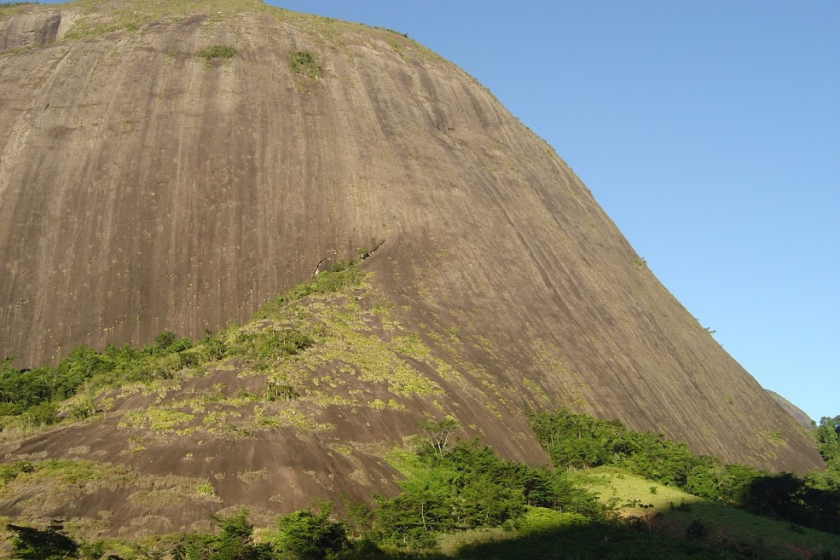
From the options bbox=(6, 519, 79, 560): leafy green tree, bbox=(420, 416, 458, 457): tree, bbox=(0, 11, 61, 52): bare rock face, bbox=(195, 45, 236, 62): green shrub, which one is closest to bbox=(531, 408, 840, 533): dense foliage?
bbox=(420, 416, 458, 457): tree

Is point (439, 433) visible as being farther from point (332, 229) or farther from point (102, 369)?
point (332, 229)

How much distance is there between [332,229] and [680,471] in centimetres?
2256

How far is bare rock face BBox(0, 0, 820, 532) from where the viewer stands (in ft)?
138

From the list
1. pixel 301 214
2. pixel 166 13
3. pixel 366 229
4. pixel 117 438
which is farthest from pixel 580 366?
pixel 166 13

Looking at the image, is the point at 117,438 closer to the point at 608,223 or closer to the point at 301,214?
the point at 301,214

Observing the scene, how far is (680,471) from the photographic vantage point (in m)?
40.8

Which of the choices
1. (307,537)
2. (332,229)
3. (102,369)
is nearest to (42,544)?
(307,537)

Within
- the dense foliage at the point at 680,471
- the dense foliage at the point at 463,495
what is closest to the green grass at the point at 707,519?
the dense foliage at the point at 680,471

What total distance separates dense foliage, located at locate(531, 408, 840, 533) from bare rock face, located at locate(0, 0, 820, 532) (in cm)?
159

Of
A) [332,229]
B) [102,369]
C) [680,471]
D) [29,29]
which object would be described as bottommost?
[680,471]

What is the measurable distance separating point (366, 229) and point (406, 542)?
87.1ft

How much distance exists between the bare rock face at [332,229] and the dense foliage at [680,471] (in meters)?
1.59

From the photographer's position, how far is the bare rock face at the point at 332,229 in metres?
42.0

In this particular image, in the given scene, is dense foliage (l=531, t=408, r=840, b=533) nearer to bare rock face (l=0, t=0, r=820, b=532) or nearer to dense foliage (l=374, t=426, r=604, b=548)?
bare rock face (l=0, t=0, r=820, b=532)
